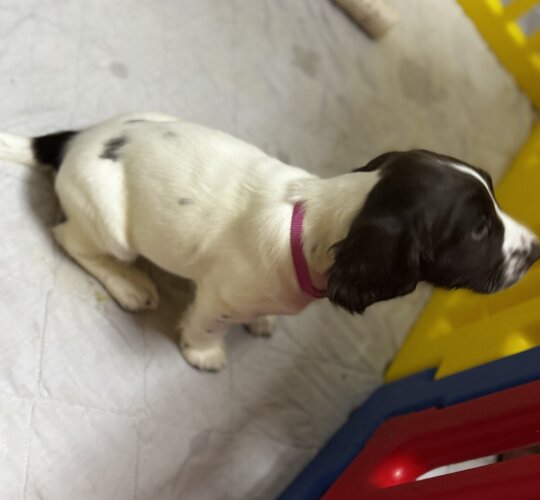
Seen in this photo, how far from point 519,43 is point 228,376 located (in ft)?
9.07

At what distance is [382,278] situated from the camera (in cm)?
147

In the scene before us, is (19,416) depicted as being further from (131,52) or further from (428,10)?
(428,10)

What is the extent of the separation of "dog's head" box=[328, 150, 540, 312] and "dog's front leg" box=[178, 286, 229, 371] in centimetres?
62

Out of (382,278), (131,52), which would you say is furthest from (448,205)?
(131,52)

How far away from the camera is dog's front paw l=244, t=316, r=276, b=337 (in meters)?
2.47

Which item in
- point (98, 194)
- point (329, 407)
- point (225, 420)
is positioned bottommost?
point (329, 407)

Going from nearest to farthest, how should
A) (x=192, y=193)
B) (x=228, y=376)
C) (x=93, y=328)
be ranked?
1. (x=192, y=193)
2. (x=93, y=328)
3. (x=228, y=376)

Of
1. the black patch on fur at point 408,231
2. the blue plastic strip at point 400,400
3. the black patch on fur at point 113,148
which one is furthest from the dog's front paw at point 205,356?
the black patch on fur at point 408,231

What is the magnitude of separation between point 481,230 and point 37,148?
1554mm

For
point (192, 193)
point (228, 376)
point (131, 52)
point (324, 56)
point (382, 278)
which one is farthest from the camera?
point (324, 56)

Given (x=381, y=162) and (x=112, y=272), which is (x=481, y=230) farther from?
(x=112, y=272)

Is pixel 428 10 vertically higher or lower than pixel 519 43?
higher

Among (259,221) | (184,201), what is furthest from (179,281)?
(259,221)

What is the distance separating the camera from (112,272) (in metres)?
2.30
